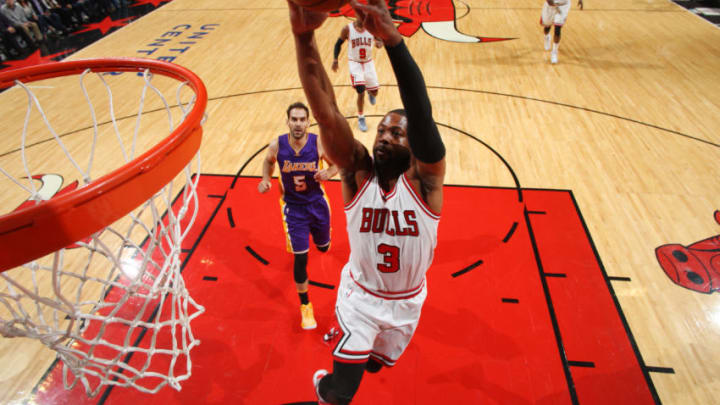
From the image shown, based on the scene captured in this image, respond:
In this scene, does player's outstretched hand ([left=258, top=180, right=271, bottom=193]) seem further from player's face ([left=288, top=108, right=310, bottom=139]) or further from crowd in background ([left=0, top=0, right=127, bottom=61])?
crowd in background ([left=0, top=0, right=127, bottom=61])

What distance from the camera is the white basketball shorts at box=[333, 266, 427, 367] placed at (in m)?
2.04

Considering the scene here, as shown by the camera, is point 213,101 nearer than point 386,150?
No

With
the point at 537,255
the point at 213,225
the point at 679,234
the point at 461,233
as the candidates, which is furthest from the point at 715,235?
the point at 213,225

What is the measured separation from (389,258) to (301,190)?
4.14 ft

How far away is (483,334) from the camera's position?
10.1ft

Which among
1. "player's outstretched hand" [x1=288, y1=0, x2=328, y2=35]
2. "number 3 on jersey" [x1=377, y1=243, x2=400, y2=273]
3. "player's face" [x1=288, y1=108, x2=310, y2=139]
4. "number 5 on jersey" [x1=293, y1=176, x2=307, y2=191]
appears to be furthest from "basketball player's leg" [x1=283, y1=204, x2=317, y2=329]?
"player's outstretched hand" [x1=288, y1=0, x2=328, y2=35]

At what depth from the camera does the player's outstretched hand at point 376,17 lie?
47.9 inches

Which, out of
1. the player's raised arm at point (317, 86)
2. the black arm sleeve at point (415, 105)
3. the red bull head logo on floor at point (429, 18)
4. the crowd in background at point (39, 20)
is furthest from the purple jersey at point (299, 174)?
the crowd in background at point (39, 20)

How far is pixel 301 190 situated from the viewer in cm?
305

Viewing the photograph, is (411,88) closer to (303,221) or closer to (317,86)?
(317,86)

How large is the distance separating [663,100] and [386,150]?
6673mm

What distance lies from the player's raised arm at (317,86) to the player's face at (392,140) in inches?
5.8

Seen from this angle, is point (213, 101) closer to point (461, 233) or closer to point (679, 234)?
point (461, 233)

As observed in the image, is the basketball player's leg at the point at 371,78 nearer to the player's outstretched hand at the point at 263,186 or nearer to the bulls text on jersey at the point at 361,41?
the bulls text on jersey at the point at 361,41
